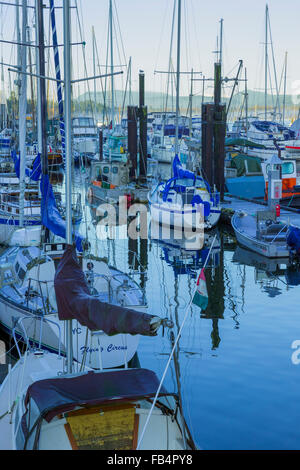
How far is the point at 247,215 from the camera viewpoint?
2720 cm

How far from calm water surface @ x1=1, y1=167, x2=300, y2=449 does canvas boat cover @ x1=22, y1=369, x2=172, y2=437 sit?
2.54 feet

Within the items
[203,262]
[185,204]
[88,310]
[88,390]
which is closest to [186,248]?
[203,262]

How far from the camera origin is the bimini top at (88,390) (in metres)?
7.42

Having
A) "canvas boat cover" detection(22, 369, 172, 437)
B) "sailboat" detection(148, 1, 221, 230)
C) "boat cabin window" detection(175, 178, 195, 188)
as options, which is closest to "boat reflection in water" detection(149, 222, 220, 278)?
"sailboat" detection(148, 1, 221, 230)

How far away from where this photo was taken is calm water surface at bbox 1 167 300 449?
34.4 ft

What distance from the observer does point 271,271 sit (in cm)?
2103

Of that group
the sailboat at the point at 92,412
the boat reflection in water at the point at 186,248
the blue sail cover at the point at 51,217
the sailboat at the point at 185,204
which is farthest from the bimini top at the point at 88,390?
the sailboat at the point at 185,204

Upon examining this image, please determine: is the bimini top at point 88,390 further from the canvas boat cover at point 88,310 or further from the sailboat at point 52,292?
the sailboat at point 52,292

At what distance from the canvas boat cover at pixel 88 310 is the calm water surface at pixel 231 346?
75 centimetres

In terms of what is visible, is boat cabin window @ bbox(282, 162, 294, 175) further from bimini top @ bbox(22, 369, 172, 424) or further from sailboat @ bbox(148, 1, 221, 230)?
bimini top @ bbox(22, 369, 172, 424)

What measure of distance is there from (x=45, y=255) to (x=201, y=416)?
18.1ft

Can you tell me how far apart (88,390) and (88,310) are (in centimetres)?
102
